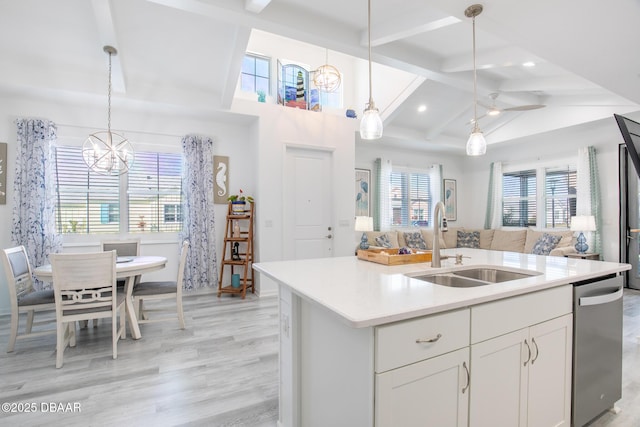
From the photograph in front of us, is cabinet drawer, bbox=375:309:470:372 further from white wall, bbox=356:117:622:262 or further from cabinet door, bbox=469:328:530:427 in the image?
white wall, bbox=356:117:622:262

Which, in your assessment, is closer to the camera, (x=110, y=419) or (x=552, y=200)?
(x=110, y=419)

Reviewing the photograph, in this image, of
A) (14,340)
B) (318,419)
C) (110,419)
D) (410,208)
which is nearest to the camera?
(318,419)

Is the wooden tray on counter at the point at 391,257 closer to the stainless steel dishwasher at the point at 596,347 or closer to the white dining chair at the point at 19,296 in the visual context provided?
the stainless steel dishwasher at the point at 596,347

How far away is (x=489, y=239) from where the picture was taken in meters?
6.66

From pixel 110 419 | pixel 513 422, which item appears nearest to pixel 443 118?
pixel 513 422

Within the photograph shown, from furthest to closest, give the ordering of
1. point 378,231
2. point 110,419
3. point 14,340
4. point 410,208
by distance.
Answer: point 410,208
point 378,231
point 14,340
point 110,419

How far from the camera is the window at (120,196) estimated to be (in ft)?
13.6

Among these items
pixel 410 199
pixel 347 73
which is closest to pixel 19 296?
pixel 347 73

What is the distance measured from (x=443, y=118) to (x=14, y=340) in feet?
21.4

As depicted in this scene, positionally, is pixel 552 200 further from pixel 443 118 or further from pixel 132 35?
pixel 132 35

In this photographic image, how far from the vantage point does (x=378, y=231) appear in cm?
634

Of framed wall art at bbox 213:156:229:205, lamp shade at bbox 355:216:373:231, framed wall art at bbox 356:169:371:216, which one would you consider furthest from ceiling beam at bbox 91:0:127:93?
framed wall art at bbox 356:169:371:216

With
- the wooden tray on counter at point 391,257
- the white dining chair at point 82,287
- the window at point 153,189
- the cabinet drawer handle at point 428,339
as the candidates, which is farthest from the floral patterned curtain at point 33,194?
the cabinet drawer handle at point 428,339

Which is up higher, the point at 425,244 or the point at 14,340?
the point at 425,244
